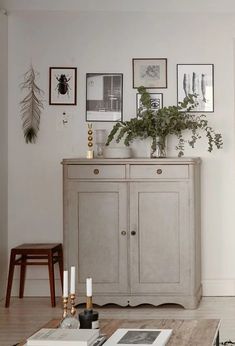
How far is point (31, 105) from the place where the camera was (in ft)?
19.7

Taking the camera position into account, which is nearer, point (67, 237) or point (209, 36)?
point (67, 237)

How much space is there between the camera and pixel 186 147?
5918 mm

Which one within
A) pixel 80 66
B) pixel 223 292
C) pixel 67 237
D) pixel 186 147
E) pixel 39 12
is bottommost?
pixel 223 292

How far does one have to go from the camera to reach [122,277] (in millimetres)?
5438

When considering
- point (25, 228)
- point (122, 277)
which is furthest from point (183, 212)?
point (25, 228)

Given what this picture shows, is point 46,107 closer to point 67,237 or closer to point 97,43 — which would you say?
point 97,43

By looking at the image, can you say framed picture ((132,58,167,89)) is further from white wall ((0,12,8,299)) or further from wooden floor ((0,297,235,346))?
wooden floor ((0,297,235,346))

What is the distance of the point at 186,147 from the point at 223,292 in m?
1.27

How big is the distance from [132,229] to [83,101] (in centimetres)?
125

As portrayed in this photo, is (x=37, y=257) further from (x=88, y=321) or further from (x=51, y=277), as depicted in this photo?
(x=88, y=321)

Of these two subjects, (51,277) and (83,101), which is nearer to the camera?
(51,277)

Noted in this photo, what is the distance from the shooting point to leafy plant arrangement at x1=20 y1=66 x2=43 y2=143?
19.7 ft

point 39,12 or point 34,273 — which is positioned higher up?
point 39,12

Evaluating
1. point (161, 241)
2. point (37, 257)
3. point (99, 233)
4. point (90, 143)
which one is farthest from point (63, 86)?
point (161, 241)
